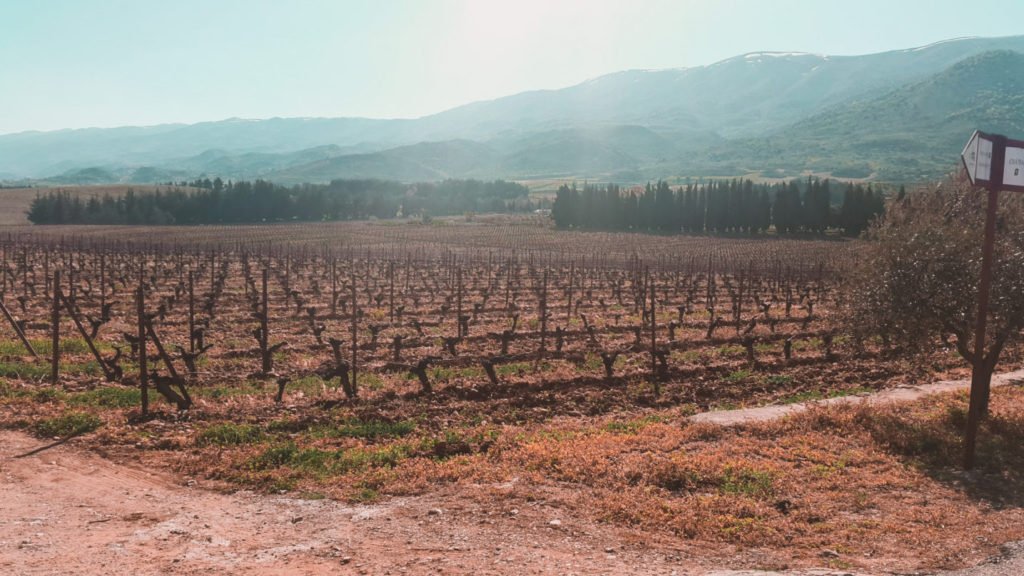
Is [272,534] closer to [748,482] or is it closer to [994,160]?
[748,482]

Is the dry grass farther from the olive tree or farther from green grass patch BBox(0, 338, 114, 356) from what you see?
green grass patch BBox(0, 338, 114, 356)

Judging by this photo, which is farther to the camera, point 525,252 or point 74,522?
point 525,252

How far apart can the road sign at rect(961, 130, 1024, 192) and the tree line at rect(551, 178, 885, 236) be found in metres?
90.6

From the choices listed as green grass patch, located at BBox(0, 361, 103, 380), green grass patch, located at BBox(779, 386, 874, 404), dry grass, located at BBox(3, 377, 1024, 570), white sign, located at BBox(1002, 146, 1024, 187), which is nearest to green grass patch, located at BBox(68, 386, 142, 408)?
dry grass, located at BBox(3, 377, 1024, 570)

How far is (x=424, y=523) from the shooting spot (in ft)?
29.3

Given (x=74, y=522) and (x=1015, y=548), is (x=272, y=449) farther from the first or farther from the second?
(x=1015, y=548)

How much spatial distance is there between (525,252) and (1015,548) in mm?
76710

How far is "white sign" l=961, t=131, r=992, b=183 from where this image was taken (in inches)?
415

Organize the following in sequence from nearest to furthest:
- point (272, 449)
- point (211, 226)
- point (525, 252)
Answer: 1. point (272, 449)
2. point (525, 252)
3. point (211, 226)

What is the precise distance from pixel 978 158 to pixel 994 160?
34 centimetres

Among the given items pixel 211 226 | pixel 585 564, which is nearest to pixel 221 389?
pixel 585 564

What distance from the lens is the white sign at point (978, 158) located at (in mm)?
10547

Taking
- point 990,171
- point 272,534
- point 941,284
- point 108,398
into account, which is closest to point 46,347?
point 108,398

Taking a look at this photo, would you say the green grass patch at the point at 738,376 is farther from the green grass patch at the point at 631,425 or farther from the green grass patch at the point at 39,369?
the green grass patch at the point at 39,369
